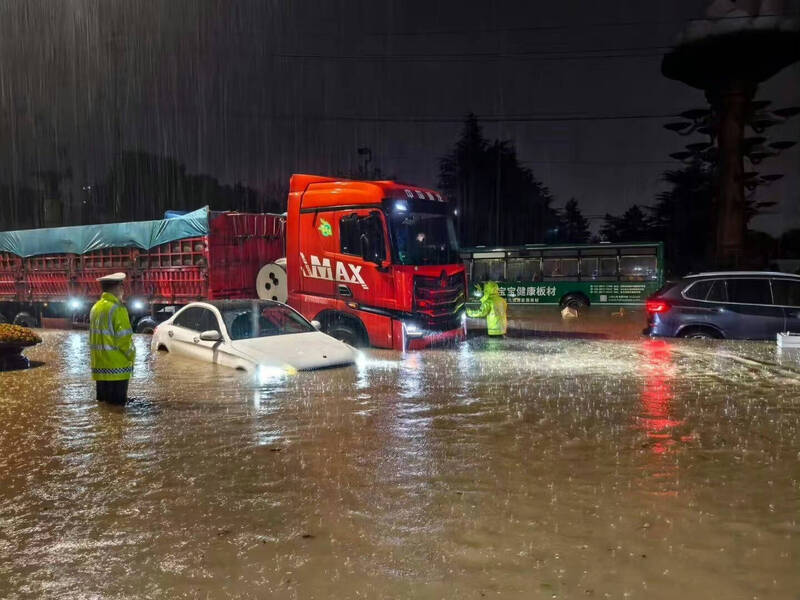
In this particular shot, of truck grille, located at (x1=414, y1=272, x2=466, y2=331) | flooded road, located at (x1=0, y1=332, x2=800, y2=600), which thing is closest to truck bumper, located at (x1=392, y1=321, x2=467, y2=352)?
truck grille, located at (x1=414, y1=272, x2=466, y2=331)

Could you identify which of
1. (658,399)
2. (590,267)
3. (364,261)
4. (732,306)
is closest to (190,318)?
(364,261)

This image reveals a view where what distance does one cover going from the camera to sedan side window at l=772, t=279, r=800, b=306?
11797 millimetres

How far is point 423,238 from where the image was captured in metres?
12.0

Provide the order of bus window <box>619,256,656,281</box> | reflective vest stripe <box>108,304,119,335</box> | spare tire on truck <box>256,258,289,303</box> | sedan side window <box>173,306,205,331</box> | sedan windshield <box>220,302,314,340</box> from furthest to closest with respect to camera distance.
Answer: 1. bus window <box>619,256,656,281</box>
2. spare tire on truck <box>256,258,289,303</box>
3. sedan side window <box>173,306,205,331</box>
4. sedan windshield <box>220,302,314,340</box>
5. reflective vest stripe <box>108,304,119,335</box>

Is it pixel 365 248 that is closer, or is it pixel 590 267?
pixel 365 248

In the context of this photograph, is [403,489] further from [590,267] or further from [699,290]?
[590,267]

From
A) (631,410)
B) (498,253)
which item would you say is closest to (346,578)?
(631,410)

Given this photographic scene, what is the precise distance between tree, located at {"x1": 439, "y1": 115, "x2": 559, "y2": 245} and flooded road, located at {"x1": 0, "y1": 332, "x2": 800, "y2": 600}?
118 ft

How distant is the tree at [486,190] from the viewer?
44.6 meters

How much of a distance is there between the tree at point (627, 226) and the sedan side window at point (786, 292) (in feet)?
119

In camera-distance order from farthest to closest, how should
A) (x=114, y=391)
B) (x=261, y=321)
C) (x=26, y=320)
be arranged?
(x=26, y=320) < (x=261, y=321) < (x=114, y=391)

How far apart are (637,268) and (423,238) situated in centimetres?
1518

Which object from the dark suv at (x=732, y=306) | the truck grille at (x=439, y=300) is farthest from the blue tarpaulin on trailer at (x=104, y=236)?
the dark suv at (x=732, y=306)

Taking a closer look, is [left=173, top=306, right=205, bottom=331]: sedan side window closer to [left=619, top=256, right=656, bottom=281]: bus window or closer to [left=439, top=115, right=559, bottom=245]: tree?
[left=619, top=256, right=656, bottom=281]: bus window
